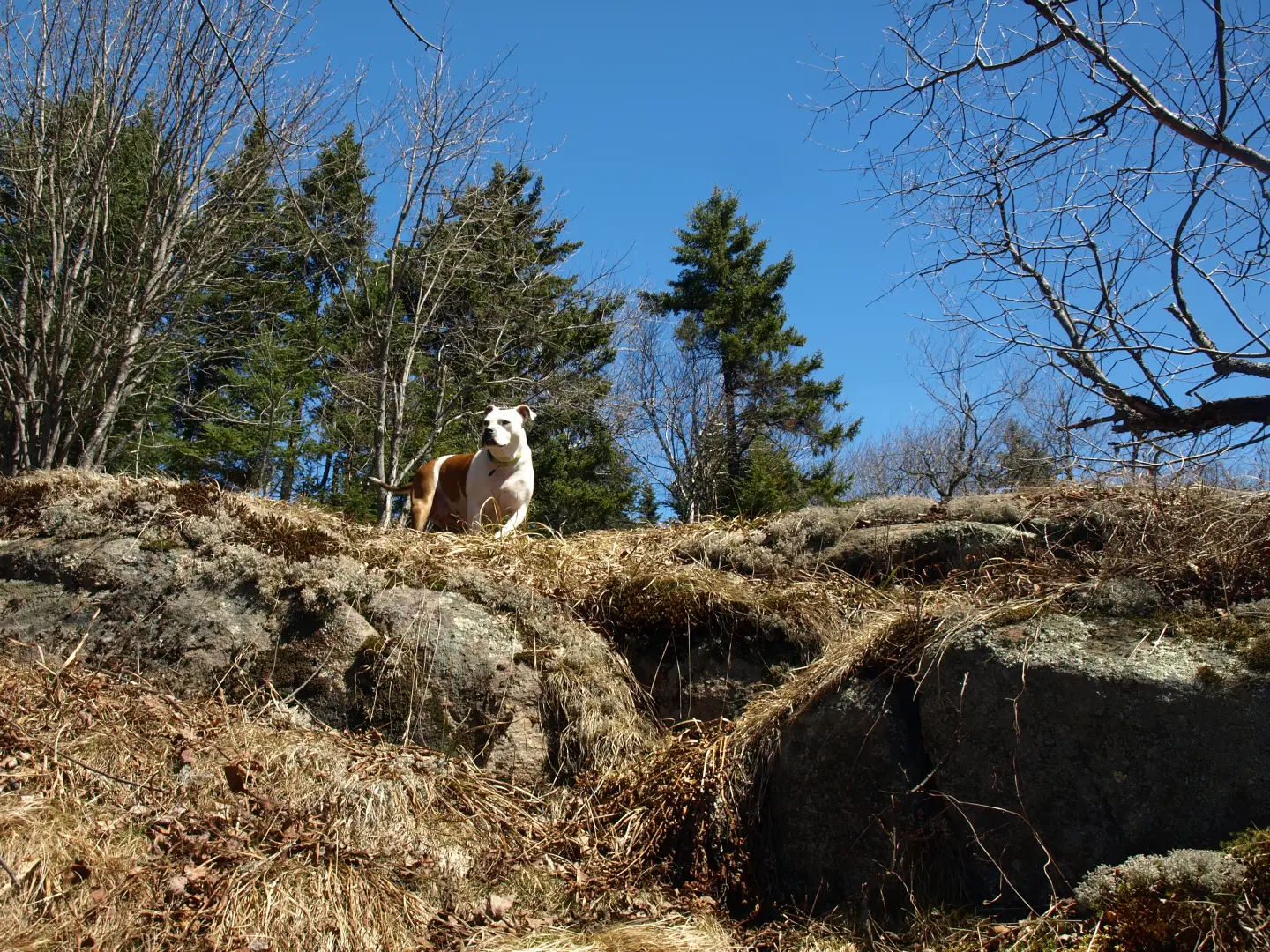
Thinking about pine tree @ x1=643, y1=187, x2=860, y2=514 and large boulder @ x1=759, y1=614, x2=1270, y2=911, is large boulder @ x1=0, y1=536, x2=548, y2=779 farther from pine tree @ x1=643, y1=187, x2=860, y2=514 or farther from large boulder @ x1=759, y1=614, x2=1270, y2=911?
pine tree @ x1=643, y1=187, x2=860, y2=514

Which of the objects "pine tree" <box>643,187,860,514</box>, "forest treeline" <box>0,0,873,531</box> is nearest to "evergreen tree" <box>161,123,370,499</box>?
"forest treeline" <box>0,0,873,531</box>

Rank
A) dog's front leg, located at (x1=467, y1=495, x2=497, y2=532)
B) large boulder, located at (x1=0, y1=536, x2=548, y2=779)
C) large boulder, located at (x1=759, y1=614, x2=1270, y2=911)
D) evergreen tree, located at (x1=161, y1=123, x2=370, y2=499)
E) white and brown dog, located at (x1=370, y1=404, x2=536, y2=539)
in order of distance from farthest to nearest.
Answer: evergreen tree, located at (x1=161, y1=123, x2=370, y2=499) → white and brown dog, located at (x1=370, y1=404, x2=536, y2=539) → dog's front leg, located at (x1=467, y1=495, x2=497, y2=532) → large boulder, located at (x1=0, y1=536, x2=548, y2=779) → large boulder, located at (x1=759, y1=614, x2=1270, y2=911)

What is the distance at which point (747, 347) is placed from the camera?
2686 cm

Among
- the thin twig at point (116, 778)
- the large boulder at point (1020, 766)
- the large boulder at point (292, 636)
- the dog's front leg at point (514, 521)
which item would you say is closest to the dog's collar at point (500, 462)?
the dog's front leg at point (514, 521)

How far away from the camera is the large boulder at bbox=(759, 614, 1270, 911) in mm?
3025

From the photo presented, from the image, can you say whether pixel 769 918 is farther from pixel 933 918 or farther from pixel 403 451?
pixel 403 451

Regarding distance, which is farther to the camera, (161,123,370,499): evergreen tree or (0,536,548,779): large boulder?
(161,123,370,499): evergreen tree

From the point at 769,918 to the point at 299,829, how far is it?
188cm

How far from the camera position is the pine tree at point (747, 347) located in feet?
86.8

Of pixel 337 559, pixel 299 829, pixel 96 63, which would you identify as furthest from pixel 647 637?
pixel 96 63

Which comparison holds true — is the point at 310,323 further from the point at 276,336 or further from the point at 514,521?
the point at 514,521

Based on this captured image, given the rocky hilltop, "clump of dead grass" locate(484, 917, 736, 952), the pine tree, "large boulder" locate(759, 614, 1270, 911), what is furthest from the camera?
the pine tree

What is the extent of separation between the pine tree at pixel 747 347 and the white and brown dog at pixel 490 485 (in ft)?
57.4

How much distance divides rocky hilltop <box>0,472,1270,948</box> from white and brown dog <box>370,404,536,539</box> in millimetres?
1861
